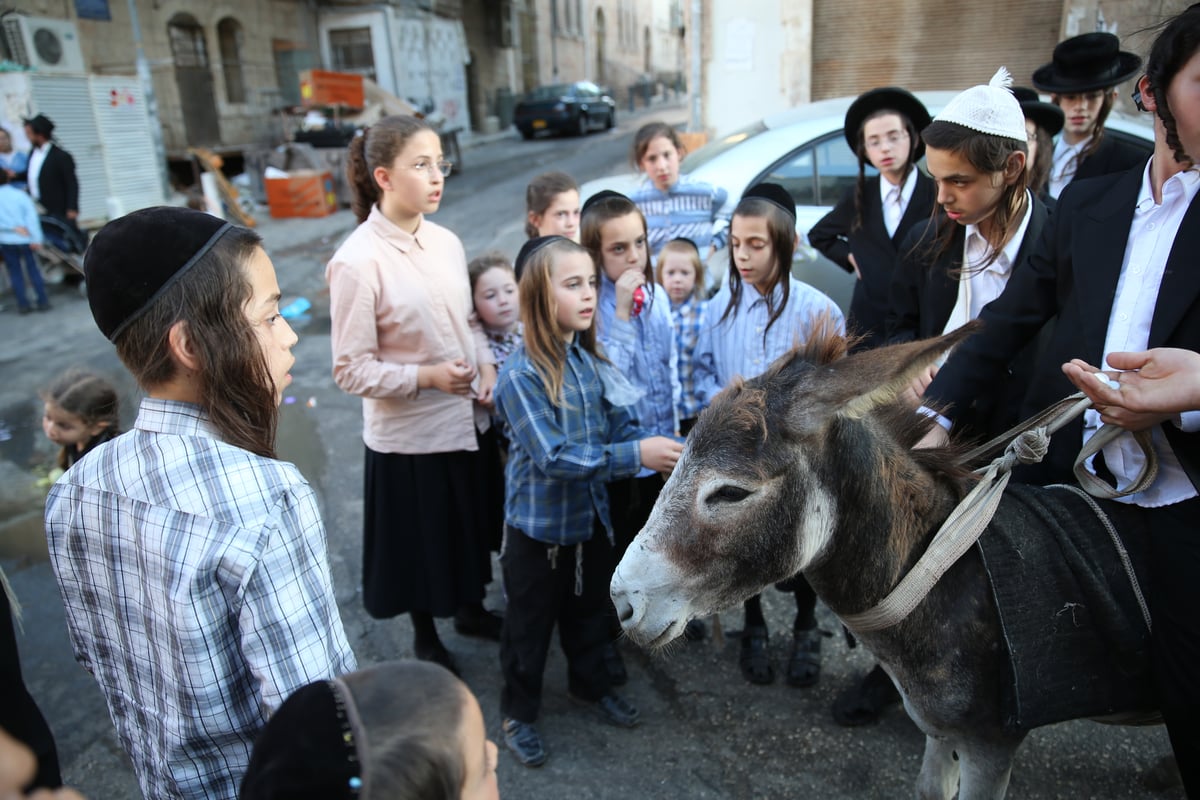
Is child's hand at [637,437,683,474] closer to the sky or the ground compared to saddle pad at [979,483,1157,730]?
closer to the sky

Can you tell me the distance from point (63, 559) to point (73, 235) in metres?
11.3

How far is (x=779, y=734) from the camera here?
307 cm

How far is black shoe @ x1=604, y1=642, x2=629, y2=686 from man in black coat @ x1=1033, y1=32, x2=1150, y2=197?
3.42m

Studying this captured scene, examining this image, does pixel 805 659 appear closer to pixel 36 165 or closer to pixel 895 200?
pixel 895 200

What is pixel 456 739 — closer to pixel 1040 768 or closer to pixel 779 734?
pixel 779 734

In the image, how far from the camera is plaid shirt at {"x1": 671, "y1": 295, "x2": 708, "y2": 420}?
141 inches

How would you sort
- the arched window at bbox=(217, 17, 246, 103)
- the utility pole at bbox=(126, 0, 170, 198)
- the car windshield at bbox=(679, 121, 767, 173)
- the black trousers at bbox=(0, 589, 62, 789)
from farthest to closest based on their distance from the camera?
the arched window at bbox=(217, 17, 246, 103) → the utility pole at bbox=(126, 0, 170, 198) → the car windshield at bbox=(679, 121, 767, 173) → the black trousers at bbox=(0, 589, 62, 789)

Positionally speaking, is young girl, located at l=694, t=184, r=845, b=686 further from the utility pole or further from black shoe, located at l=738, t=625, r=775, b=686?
the utility pole

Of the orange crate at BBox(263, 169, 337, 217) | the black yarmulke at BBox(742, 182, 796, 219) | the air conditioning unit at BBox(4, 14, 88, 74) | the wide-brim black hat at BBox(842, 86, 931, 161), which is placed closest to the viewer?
the black yarmulke at BBox(742, 182, 796, 219)

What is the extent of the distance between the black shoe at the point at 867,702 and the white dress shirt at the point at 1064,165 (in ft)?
9.48

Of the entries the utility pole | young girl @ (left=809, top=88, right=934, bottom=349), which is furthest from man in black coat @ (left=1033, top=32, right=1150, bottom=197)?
the utility pole

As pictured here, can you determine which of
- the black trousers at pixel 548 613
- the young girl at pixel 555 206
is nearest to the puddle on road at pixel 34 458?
the young girl at pixel 555 206

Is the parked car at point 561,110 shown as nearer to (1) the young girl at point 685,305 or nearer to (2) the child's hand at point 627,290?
(1) the young girl at point 685,305

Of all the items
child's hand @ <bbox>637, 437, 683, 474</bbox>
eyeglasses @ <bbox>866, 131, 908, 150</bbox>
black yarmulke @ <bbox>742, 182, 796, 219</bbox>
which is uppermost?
eyeglasses @ <bbox>866, 131, 908, 150</bbox>
